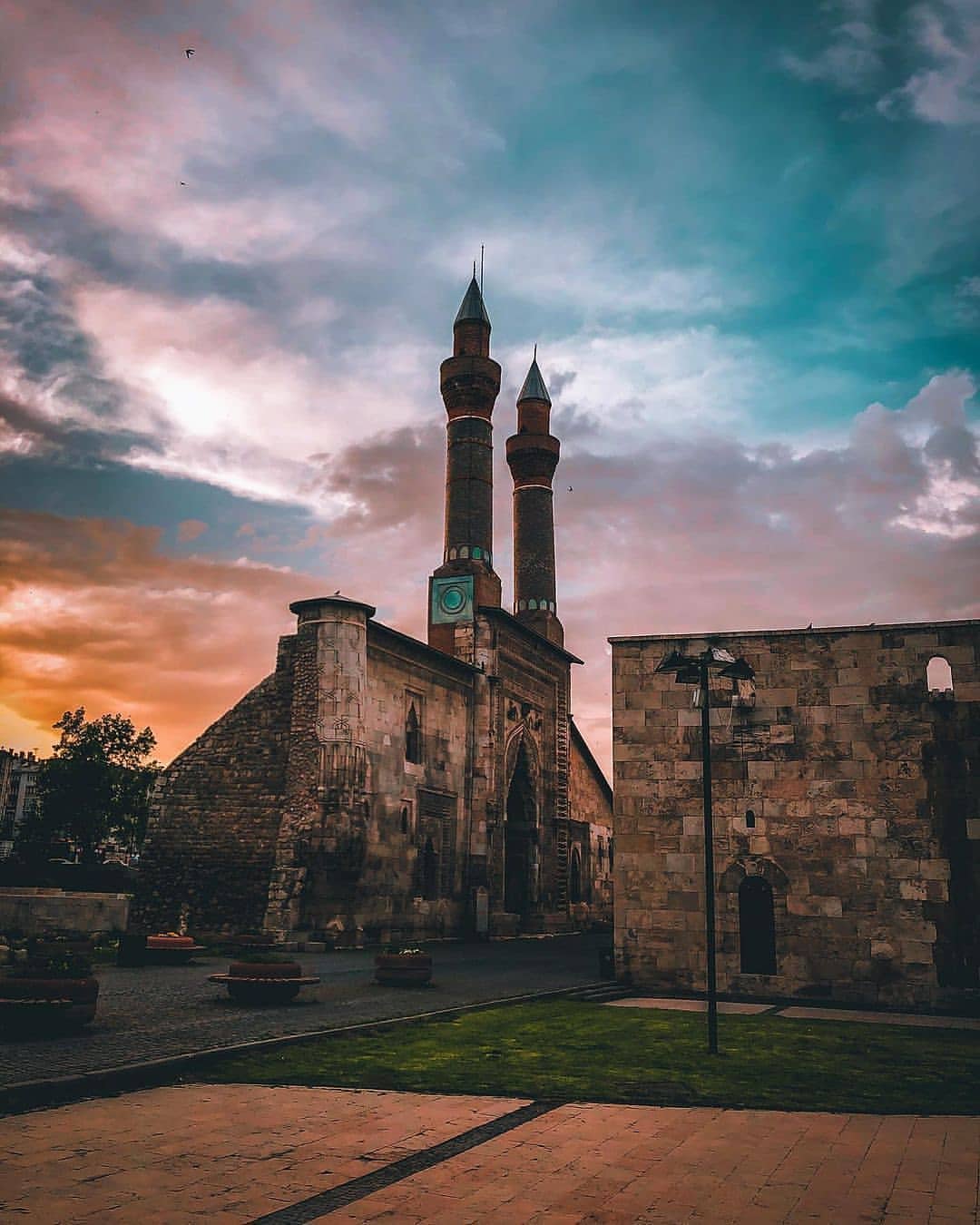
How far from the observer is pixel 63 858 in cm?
3116

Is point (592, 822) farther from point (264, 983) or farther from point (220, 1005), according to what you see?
point (220, 1005)

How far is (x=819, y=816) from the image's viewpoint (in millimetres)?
17250

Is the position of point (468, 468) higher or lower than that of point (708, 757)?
higher

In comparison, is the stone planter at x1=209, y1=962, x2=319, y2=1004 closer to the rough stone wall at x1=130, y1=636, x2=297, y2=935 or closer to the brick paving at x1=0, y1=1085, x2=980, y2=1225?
the brick paving at x1=0, y1=1085, x2=980, y2=1225

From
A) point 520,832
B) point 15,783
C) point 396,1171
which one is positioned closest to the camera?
point 396,1171

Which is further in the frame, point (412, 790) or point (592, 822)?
point (592, 822)

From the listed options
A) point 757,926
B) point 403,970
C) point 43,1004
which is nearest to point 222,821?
point 403,970

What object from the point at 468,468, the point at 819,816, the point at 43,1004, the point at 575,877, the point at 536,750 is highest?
the point at 468,468

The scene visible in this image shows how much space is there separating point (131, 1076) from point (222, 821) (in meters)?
19.0

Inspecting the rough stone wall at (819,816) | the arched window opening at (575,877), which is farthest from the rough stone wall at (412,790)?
the arched window opening at (575,877)

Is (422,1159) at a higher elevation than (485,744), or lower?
lower

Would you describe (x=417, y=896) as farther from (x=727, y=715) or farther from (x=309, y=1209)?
(x=309, y=1209)

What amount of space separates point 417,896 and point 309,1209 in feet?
80.9

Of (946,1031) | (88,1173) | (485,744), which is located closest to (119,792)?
(485,744)
